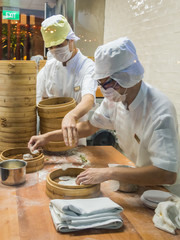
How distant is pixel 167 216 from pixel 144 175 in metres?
0.25

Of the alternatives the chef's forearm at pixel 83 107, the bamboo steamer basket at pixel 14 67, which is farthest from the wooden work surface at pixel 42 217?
the bamboo steamer basket at pixel 14 67

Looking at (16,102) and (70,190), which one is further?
(16,102)

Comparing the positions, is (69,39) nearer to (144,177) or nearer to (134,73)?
(134,73)

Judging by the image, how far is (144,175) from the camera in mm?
1549

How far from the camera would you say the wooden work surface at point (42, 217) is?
127cm

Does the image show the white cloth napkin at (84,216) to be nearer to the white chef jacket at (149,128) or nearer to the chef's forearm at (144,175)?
the chef's forearm at (144,175)

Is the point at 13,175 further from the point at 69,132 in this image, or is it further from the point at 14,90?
the point at 14,90

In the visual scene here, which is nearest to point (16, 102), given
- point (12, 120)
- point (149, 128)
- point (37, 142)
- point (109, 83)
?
point (12, 120)

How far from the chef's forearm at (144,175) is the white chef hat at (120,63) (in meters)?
0.48

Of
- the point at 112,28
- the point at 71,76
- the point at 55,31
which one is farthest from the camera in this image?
the point at 112,28

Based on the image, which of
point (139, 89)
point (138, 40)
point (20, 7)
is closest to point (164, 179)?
point (139, 89)

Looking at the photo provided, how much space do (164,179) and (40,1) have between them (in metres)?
4.55

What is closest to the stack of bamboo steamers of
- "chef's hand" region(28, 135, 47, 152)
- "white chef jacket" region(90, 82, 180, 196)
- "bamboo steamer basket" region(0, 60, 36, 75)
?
"bamboo steamer basket" region(0, 60, 36, 75)

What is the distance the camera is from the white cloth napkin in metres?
1.29
